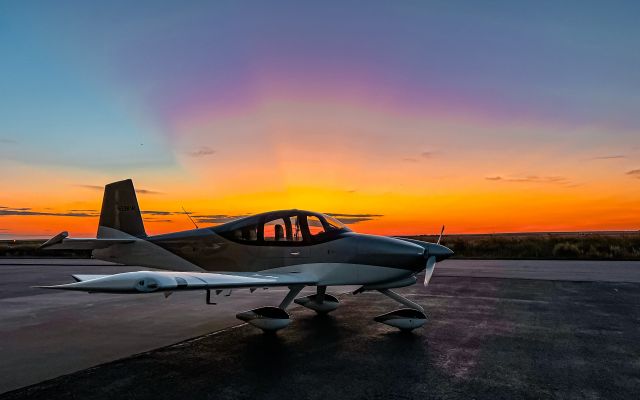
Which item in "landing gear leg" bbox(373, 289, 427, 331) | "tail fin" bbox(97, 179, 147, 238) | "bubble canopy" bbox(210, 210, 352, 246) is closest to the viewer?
"landing gear leg" bbox(373, 289, 427, 331)

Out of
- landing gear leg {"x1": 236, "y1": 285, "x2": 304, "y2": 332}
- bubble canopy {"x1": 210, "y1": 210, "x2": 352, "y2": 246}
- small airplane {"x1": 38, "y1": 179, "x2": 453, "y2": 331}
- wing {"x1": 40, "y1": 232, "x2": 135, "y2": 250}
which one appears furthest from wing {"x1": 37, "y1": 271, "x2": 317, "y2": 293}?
wing {"x1": 40, "y1": 232, "x2": 135, "y2": 250}

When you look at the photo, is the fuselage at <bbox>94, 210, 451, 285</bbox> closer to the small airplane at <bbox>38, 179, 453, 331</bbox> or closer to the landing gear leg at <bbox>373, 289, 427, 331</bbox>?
the small airplane at <bbox>38, 179, 453, 331</bbox>

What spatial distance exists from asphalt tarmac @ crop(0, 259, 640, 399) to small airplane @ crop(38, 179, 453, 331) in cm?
54

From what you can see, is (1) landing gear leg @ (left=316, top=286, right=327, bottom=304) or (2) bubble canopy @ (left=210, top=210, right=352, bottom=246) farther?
(1) landing gear leg @ (left=316, top=286, right=327, bottom=304)

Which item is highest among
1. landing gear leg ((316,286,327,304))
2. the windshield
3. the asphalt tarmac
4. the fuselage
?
the windshield

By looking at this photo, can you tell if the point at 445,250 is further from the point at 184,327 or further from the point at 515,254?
the point at 515,254

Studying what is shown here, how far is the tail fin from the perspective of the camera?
11536 millimetres

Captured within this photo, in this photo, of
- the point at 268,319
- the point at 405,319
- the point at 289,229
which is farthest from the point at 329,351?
the point at 289,229

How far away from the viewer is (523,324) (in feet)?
30.0

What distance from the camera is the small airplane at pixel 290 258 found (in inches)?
324

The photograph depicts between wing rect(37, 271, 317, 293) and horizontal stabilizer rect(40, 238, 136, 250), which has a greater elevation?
horizontal stabilizer rect(40, 238, 136, 250)

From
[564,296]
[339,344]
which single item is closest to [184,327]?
[339,344]

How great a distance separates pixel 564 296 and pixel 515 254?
24.7 metres

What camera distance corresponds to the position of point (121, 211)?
11703mm
